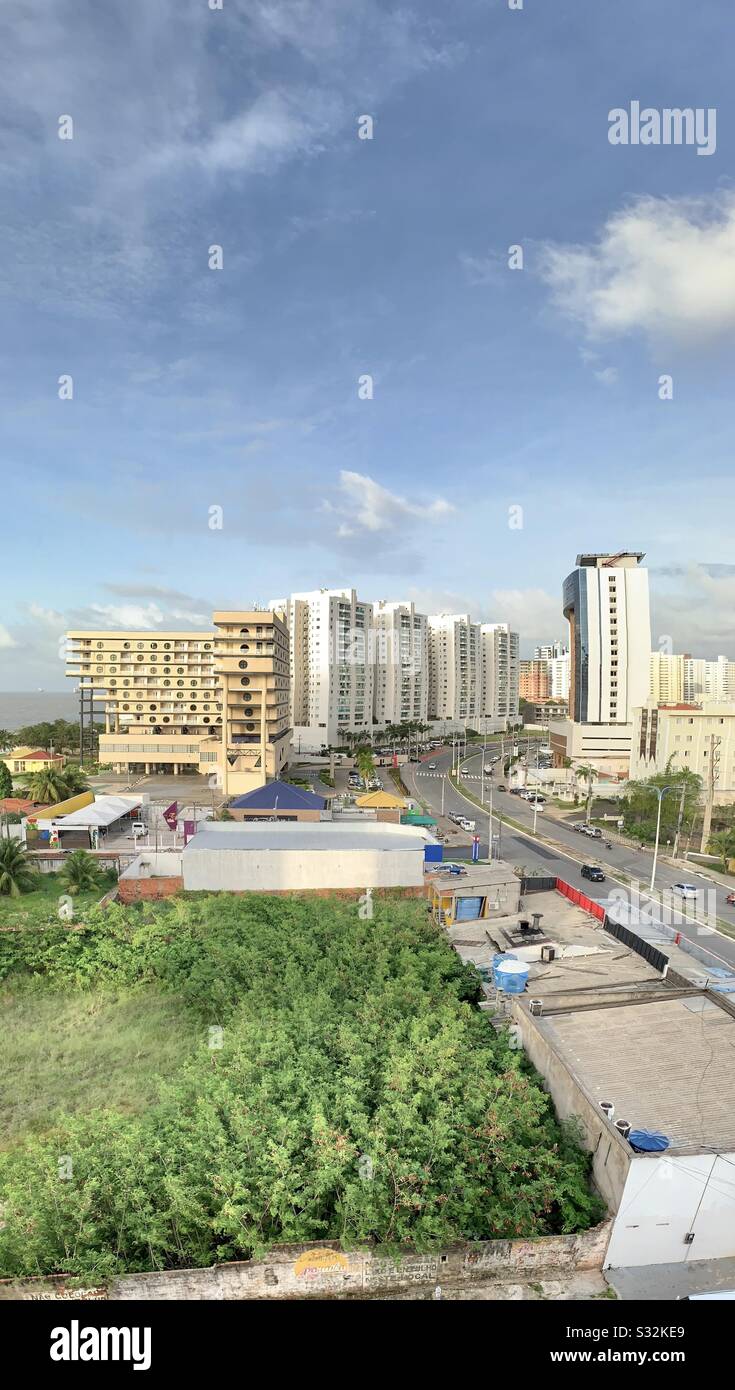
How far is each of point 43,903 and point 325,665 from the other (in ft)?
231

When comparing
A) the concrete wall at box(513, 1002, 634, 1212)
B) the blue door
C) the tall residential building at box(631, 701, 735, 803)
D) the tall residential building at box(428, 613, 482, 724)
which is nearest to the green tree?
the blue door

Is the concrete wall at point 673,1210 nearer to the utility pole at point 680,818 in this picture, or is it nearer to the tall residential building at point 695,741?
the utility pole at point 680,818

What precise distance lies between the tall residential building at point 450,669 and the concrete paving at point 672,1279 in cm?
11316

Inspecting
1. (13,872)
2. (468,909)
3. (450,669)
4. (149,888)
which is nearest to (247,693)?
(13,872)

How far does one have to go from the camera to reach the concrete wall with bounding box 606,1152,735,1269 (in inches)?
402

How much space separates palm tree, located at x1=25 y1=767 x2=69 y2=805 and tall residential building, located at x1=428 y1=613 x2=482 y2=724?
8497 centimetres

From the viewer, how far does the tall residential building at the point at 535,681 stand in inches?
7549

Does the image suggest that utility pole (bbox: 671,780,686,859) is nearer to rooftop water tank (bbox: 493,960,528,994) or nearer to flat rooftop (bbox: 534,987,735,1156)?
flat rooftop (bbox: 534,987,735,1156)

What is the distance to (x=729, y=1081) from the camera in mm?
12773

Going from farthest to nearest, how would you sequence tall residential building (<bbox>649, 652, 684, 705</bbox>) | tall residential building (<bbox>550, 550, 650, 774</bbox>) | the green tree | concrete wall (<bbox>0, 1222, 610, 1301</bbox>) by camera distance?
tall residential building (<bbox>649, 652, 684, 705</bbox>), tall residential building (<bbox>550, 550, 650, 774</bbox>), the green tree, concrete wall (<bbox>0, 1222, 610, 1301</bbox>)

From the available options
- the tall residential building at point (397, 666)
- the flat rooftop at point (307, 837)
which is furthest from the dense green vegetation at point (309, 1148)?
the tall residential building at point (397, 666)
